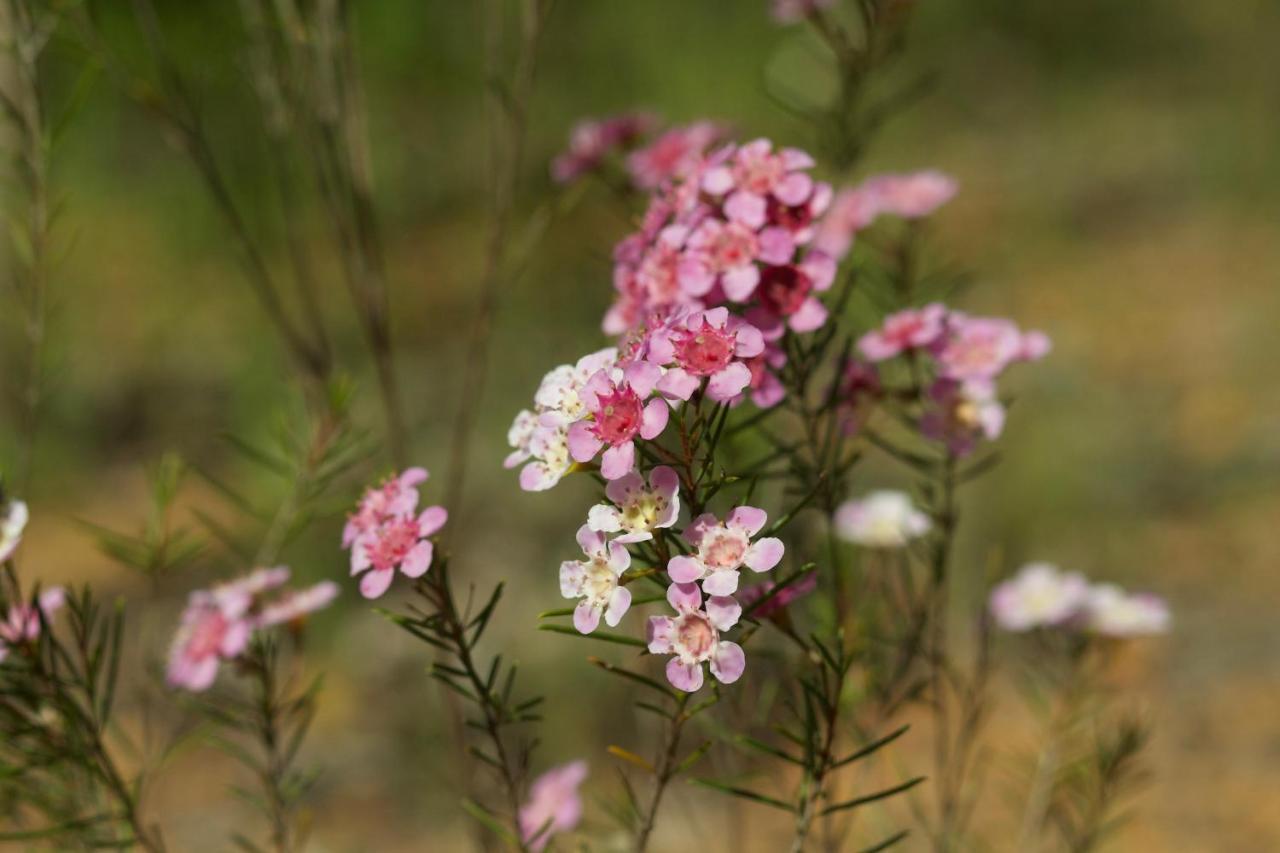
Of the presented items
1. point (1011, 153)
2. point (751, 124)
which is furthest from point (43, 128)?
point (1011, 153)

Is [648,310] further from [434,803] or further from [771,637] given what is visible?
[434,803]

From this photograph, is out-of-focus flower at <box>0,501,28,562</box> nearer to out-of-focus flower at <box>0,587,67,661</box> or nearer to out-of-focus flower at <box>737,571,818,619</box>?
out-of-focus flower at <box>0,587,67,661</box>

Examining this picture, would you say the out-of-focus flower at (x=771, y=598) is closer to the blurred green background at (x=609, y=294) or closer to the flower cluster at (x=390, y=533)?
the flower cluster at (x=390, y=533)

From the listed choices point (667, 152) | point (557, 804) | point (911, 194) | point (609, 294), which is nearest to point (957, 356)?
point (911, 194)

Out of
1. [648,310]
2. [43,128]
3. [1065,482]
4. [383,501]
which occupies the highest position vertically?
[1065,482]

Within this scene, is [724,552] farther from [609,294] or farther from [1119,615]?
[609,294]


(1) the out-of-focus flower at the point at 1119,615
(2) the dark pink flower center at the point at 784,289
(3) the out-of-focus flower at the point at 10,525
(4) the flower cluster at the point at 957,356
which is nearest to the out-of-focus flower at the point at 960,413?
(4) the flower cluster at the point at 957,356
